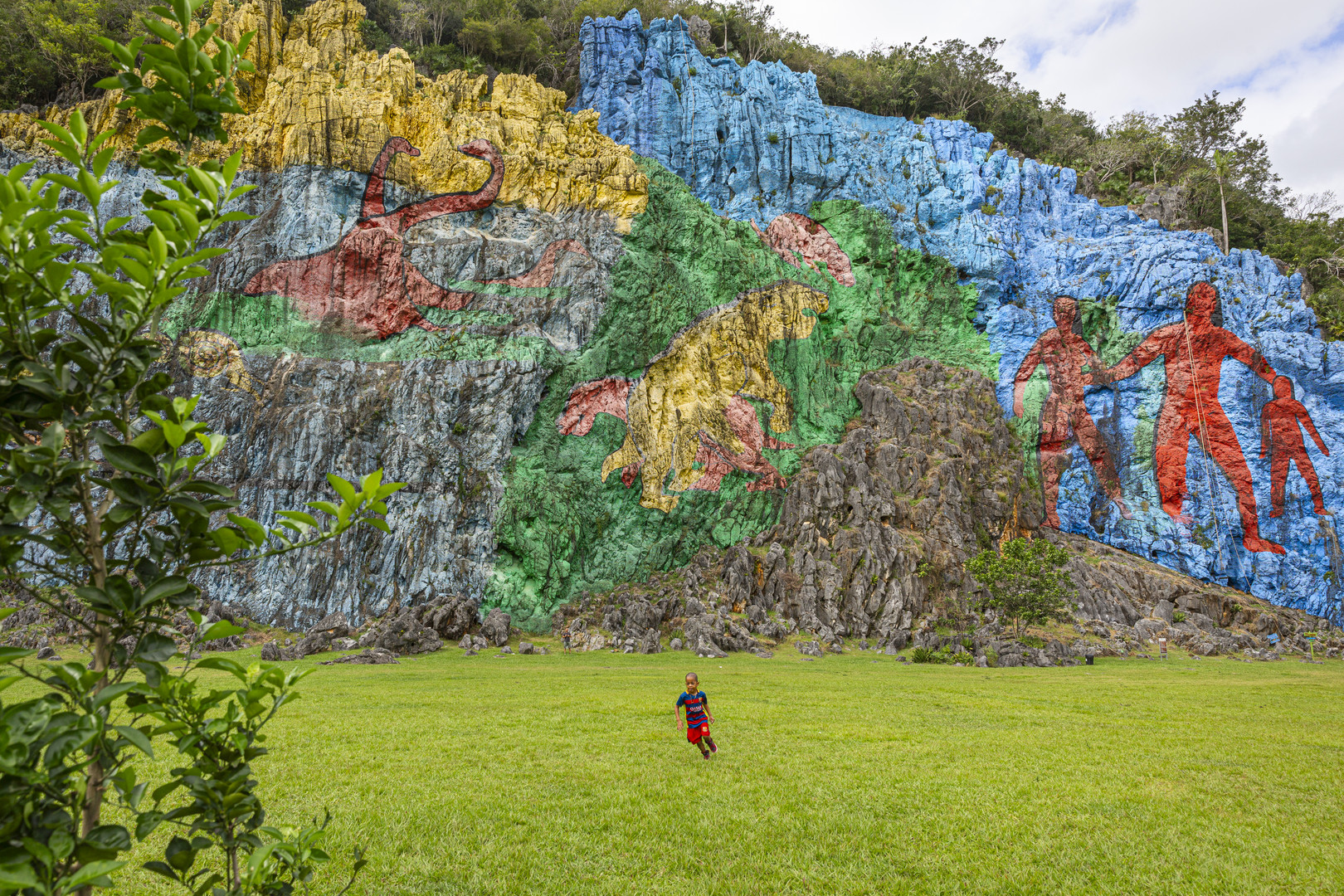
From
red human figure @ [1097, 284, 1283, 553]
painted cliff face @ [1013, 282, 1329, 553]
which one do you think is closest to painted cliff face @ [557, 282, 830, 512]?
painted cliff face @ [1013, 282, 1329, 553]

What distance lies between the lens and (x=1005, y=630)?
27.5 meters

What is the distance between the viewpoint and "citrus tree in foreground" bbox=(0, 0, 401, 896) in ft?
5.40

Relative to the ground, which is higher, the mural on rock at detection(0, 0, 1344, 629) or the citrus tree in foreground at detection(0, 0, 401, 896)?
the mural on rock at detection(0, 0, 1344, 629)

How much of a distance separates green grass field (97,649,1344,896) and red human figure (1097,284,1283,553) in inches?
1002

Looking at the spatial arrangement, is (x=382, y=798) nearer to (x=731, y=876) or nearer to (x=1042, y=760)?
(x=731, y=876)

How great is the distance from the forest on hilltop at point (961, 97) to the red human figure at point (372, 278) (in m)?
13.8

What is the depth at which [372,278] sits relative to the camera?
29.4 meters

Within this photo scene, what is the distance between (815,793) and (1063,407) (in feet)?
125

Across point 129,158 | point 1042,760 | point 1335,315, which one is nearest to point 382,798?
point 1042,760

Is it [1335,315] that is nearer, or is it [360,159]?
[360,159]

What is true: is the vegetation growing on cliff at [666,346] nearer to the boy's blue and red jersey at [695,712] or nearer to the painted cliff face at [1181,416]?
the painted cliff face at [1181,416]

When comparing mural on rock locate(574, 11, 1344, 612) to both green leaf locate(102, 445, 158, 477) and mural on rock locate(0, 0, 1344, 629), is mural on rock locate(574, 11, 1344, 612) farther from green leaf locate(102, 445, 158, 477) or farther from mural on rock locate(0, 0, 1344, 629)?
green leaf locate(102, 445, 158, 477)

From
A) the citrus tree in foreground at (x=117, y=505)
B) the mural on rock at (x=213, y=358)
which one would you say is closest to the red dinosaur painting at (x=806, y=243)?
the mural on rock at (x=213, y=358)

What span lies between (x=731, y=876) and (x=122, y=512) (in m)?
5.01
